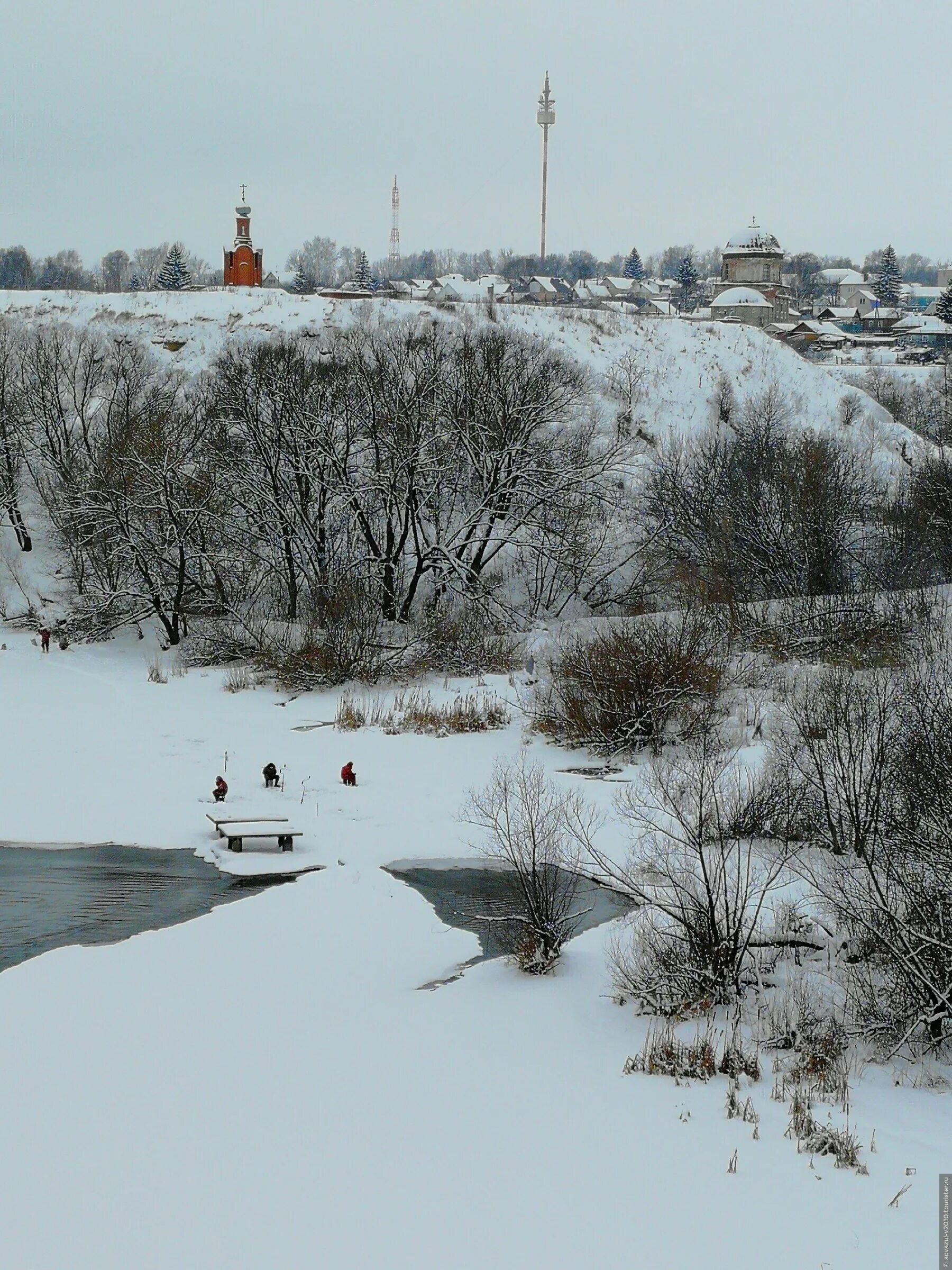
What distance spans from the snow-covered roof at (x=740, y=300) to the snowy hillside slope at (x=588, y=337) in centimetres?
2566

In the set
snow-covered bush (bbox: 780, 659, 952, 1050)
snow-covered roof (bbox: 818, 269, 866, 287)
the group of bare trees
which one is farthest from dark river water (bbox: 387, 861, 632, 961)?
snow-covered roof (bbox: 818, 269, 866, 287)

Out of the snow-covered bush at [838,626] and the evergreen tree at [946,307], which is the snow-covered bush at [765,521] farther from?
the evergreen tree at [946,307]

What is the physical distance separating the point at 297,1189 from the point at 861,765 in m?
8.27

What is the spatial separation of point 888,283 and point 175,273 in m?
77.7

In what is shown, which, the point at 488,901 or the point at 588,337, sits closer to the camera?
the point at 488,901

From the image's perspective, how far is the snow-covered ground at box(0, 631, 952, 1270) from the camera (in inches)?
312

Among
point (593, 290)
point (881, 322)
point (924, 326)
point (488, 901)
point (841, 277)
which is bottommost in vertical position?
point (488, 901)

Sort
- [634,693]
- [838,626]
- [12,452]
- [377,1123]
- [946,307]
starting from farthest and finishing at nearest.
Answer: [946,307] → [12,452] → [838,626] → [634,693] → [377,1123]

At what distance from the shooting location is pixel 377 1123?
9422 millimetres

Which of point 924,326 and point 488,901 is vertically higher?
point 924,326

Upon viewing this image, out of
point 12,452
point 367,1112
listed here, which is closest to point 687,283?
point 12,452

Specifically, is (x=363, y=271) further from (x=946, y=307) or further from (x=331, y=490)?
(x=331, y=490)

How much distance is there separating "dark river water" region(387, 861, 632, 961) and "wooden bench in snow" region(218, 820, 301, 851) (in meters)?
1.79

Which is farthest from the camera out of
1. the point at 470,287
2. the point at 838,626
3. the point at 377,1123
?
the point at 470,287
